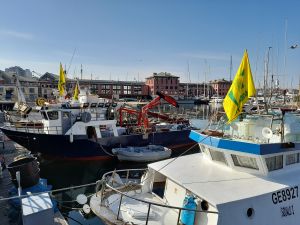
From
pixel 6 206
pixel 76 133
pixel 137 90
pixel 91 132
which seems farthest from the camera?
pixel 137 90

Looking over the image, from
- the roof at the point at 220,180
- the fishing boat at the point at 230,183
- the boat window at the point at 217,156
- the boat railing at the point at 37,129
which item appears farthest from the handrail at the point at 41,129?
the boat window at the point at 217,156

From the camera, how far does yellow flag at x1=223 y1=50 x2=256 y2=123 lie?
8.76m

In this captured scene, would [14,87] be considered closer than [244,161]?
No

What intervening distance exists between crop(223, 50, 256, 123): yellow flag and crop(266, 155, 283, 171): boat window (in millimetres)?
1724

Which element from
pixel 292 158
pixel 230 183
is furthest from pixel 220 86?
pixel 230 183

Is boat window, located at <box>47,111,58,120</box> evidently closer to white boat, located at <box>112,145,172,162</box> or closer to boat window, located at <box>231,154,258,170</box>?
white boat, located at <box>112,145,172,162</box>

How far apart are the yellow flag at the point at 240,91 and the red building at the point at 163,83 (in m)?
111

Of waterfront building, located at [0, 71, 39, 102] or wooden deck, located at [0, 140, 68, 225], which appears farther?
waterfront building, located at [0, 71, 39, 102]

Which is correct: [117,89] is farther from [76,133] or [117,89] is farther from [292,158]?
[292,158]

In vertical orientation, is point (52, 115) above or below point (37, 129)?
above

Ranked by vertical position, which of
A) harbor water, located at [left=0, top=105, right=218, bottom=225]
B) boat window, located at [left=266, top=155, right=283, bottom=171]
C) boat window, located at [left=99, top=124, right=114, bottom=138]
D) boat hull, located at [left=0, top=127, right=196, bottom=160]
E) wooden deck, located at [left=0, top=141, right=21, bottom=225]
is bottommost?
harbor water, located at [left=0, top=105, right=218, bottom=225]

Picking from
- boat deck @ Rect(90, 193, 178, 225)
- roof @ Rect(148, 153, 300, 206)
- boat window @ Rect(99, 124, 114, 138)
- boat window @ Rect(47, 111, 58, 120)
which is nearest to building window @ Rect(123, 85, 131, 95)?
boat window @ Rect(99, 124, 114, 138)

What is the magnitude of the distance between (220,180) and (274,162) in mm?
1883

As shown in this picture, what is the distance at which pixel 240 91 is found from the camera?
8.81 metres
